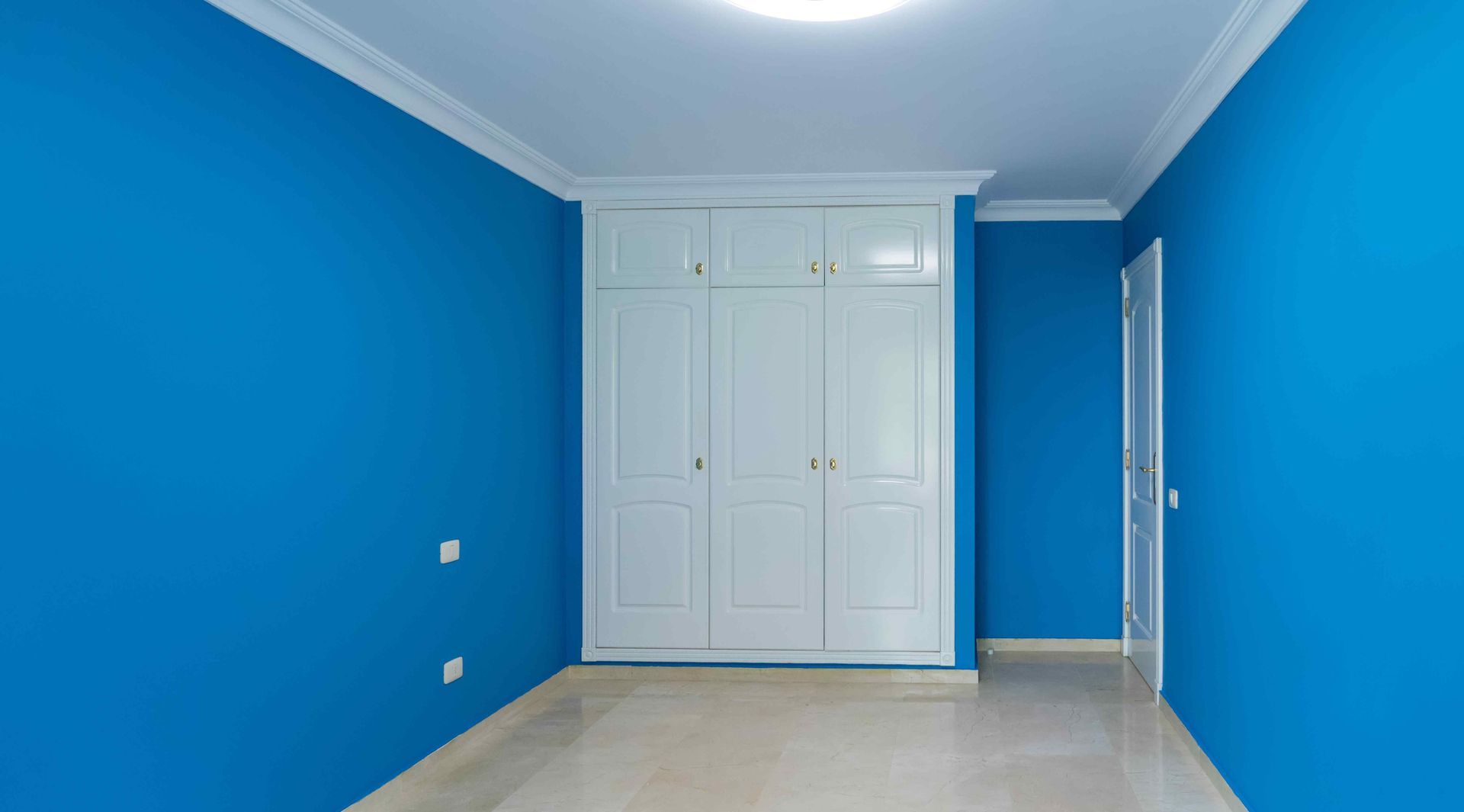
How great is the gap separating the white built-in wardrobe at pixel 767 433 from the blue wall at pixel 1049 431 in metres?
0.80

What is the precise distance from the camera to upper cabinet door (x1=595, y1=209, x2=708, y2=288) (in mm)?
5035

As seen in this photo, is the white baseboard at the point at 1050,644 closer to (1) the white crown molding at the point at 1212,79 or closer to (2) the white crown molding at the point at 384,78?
(1) the white crown molding at the point at 1212,79

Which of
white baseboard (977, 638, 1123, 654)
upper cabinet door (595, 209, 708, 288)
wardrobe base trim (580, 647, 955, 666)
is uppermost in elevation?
upper cabinet door (595, 209, 708, 288)

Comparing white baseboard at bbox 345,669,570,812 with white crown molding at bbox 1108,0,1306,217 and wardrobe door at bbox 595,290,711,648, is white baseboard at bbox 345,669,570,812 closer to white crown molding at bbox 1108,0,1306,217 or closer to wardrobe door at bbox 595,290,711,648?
wardrobe door at bbox 595,290,711,648

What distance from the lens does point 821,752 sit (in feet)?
12.9

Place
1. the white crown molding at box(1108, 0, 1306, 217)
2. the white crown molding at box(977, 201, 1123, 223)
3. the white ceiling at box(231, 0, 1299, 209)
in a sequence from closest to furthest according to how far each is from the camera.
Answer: the white crown molding at box(1108, 0, 1306, 217) → the white ceiling at box(231, 0, 1299, 209) → the white crown molding at box(977, 201, 1123, 223)

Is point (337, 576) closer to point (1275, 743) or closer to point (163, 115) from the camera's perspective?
point (163, 115)

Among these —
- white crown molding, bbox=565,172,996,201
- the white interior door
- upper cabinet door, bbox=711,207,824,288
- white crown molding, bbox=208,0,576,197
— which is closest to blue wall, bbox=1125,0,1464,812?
the white interior door

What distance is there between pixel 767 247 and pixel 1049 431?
1.90 m

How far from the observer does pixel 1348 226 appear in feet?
7.85

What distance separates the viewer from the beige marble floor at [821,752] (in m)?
3.42

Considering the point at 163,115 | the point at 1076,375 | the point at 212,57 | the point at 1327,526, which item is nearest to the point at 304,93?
Answer: the point at 212,57

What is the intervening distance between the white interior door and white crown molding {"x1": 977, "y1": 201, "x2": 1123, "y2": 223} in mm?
383

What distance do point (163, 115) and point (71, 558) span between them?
109 cm
